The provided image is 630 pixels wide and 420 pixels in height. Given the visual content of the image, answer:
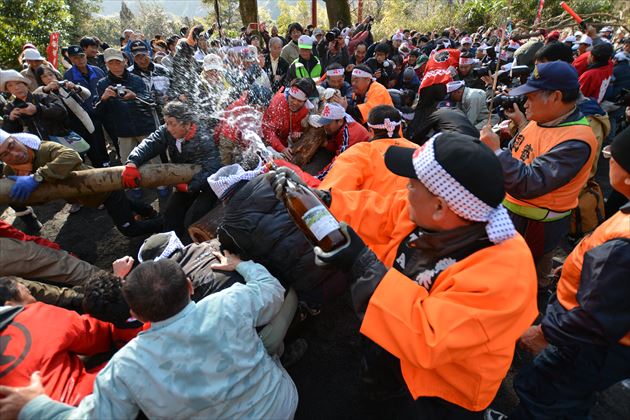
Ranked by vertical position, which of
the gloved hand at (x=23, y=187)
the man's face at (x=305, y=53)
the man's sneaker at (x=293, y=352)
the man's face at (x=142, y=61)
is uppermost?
the man's face at (x=142, y=61)

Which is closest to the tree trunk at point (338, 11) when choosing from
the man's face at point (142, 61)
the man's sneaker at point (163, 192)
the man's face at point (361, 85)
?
the man's face at point (142, 61)

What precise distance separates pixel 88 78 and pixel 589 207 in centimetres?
863

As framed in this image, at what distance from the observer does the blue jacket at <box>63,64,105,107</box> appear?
634cm

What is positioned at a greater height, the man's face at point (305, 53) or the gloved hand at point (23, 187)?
the man's face at point (305, 53)

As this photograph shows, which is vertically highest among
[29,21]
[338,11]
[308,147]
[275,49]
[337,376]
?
[29,21]

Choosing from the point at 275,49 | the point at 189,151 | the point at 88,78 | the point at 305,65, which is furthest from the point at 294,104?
the point at 275,49

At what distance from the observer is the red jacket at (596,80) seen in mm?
5609

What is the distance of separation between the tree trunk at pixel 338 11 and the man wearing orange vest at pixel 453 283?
1951 centimetres

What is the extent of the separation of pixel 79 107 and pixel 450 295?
21.2ft

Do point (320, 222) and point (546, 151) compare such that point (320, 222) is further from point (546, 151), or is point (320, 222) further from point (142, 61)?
point (142, 61)

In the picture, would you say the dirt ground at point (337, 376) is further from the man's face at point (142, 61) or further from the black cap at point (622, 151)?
the man's face at point (142, 61)

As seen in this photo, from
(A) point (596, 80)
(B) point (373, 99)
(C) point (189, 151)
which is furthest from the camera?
(A) point (596, 80)

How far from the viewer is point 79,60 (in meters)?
6.25

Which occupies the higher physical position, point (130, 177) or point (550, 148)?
point (550, 148)
